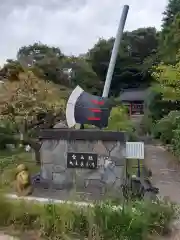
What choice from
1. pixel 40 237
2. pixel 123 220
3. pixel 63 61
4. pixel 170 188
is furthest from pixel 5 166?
pixel 63 61

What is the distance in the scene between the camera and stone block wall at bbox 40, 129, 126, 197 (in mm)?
6086

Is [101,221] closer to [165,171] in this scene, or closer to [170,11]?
[165,171]

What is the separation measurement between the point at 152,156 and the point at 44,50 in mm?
13783

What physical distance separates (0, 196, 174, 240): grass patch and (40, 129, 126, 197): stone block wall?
140 cm

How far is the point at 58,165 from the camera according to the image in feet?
21.0

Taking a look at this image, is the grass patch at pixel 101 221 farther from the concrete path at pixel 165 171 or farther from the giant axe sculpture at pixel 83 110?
the giant axe sculpture at pixel 83 110

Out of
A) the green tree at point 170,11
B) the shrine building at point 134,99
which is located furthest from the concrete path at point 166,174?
the shrine building at point 134,99

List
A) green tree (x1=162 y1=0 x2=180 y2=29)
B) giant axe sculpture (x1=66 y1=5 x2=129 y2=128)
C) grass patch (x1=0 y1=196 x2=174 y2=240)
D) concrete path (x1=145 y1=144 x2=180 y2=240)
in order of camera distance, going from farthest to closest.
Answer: green tree (x1=162 y1=0 x2=180 y2=29) → giant axe sculpture (x1=66 y1=5 x2=129 y2=128) → concrete path (x1=145 y1=144 x2=180 y2=240) → grass patch (x1=0 y1=196 x2=174 y2=240)

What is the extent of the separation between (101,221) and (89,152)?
75.4 inches

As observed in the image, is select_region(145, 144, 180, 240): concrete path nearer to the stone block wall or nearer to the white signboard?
the white signboard

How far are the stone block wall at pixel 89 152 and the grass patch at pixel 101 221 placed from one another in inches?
55.0

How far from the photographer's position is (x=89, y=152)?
6.15m

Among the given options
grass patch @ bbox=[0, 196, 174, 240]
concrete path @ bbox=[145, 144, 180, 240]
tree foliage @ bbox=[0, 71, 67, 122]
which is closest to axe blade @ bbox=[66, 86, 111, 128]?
tree foliage @ bbox=[0, 71, 67, 122]

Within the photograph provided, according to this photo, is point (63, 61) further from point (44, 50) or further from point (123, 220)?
point (123, 220)
